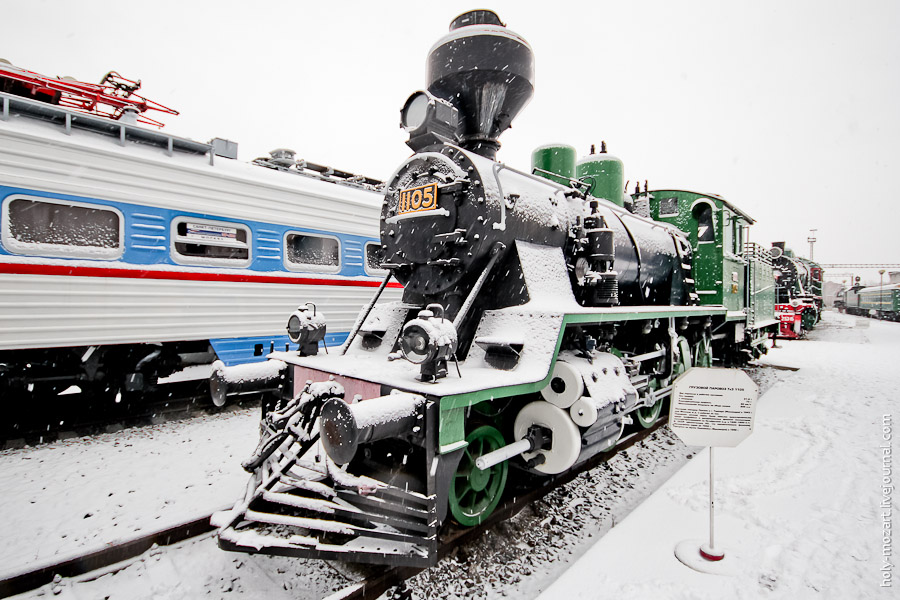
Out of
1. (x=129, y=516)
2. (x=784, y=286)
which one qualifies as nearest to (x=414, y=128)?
(x=129, y=516)

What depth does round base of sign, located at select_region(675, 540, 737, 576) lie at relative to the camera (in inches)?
110

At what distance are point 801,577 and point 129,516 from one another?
468cm

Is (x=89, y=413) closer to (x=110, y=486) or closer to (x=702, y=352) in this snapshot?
(x=110, y=486)

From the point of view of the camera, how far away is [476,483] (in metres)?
3.21

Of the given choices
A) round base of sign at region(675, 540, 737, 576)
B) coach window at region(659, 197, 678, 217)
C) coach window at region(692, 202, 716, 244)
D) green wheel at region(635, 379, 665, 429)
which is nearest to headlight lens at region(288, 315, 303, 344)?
round base of sign at region(675, 540, 737, 576)

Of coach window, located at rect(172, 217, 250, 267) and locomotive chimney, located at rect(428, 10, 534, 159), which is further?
coach window, located at rect(172, 217, 250, 267)

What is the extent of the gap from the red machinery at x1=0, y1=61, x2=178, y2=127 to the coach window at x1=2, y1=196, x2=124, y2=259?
1.44m

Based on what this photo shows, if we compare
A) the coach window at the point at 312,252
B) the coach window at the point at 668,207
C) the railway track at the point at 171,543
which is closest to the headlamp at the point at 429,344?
the railway track at the point at 171,543

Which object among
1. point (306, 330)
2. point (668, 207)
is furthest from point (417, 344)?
point (668, 207)

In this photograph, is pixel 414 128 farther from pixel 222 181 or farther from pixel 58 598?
pixel 58 598

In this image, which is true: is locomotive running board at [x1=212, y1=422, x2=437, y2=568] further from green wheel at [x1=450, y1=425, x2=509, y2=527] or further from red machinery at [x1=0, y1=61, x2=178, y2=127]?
red machinery at [x1=0, y1=61, x2=178, y2=127]

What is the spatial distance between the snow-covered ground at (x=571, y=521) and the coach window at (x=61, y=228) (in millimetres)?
2164

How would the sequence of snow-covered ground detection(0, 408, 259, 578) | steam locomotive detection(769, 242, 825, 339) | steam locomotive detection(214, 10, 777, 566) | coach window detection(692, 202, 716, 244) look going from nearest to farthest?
steam locomotive detection(214, 10, 777, 566), snow-covered ground detection(0, 408, 259, 578), coach window detection(692, 202, 716, 244), steam locomotive detection(769, 242, 825, 339)

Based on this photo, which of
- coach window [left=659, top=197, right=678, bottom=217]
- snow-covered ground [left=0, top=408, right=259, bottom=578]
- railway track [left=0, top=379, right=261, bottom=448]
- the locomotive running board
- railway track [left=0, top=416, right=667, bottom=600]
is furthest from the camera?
coach window [left=659, top=197, right=678, bottom=217]
